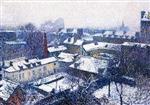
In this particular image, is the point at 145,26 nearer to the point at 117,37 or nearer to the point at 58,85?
the point at 117,37

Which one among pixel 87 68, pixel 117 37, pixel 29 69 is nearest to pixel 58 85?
pixel 87 68

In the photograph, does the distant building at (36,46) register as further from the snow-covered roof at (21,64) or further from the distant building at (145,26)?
the distant building at (145,26)

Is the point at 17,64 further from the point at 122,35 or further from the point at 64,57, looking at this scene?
the point at 122,35

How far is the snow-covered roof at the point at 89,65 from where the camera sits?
45116 millimetres

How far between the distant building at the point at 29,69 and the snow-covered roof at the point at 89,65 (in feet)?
20.3

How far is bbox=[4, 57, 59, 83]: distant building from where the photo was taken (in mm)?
45312

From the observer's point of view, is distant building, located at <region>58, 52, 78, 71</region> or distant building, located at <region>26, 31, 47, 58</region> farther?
distant building, located at <region>26, 31, 47, 58</region>

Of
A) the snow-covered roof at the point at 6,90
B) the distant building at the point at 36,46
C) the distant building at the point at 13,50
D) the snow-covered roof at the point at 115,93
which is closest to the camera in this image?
the snow-covered roof at the point at 6,90

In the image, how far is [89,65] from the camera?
46.9 meters

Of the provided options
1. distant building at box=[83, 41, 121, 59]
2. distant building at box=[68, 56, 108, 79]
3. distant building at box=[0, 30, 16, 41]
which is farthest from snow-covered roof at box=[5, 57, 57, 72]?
distant building at box=[0, 30, 16, 41]

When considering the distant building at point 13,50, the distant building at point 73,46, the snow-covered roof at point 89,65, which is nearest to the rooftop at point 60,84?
the snow-covered roof at point 89,65

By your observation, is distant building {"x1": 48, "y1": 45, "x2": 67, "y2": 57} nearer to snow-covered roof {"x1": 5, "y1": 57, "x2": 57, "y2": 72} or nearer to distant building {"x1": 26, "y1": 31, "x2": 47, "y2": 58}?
distant building {"x1": 26, "y1": 31, "x2": 47, "y2": 58}

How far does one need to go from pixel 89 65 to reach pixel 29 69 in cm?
1241

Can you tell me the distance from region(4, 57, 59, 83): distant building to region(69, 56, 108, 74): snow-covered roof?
6.18 meters
